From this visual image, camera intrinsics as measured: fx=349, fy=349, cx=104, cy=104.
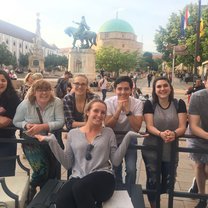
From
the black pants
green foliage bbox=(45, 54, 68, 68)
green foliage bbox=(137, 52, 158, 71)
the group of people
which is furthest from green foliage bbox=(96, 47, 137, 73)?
the black pants

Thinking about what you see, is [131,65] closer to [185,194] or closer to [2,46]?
[2,46]

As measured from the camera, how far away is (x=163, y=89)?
13.8 feet

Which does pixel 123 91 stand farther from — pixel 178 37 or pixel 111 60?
pixel 111 60

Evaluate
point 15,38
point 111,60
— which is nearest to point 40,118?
point 111,60

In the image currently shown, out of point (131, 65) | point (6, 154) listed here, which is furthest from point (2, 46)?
point (6, 154)

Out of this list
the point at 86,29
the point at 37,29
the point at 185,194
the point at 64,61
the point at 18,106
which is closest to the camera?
the point at 185,194

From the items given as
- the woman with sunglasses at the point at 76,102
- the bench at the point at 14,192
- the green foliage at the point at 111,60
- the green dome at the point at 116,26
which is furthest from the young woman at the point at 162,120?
the green dome at the point at 116,26

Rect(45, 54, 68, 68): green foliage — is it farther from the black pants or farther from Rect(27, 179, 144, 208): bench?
the black pants

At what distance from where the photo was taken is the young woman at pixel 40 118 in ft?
14.0

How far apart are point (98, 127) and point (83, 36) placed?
39414 mm

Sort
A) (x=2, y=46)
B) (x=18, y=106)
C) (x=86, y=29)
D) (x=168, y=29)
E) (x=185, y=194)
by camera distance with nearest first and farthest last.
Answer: (x=185, y=194), (x=18, y=106), (x=86, y=29), (x=168, y=29), (x=2, y=46)

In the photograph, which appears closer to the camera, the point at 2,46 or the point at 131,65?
Result: the point at 2,46

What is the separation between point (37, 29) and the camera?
8425 centimetres

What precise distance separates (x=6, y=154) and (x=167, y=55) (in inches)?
1878
